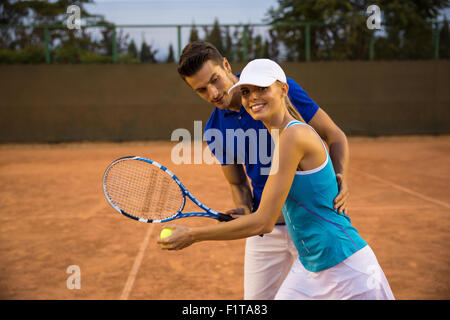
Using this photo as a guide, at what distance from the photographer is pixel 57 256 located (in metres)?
3.73

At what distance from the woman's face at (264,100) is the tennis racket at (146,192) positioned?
58cm

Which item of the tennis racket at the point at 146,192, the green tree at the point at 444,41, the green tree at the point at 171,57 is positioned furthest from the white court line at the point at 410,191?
the green tree at the point at 444,41

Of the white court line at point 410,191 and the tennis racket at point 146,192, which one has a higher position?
the tennis racket at point 146,192

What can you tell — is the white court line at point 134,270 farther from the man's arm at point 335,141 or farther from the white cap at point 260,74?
the white cap at point 260,74

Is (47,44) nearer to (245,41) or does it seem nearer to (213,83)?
(245,41)

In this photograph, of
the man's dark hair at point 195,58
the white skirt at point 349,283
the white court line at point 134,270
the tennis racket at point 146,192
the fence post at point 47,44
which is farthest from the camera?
the fence post at point 47,44

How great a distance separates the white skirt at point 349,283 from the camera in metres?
1.47

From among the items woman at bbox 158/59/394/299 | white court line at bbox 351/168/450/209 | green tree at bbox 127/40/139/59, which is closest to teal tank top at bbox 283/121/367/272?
woman at bbox 158/59/394/299

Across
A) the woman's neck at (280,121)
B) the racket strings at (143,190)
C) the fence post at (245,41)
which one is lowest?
the racket strings at (143,190)

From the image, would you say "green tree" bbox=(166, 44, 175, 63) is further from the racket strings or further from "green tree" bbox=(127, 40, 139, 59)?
the racket strings

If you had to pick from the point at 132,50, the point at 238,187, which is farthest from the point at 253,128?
the point at 132,50

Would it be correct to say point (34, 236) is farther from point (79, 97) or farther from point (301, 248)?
point (79, 97)

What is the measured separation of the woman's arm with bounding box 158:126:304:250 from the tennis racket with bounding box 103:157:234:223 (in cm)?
42

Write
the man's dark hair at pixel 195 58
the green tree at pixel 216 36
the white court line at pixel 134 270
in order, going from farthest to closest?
the green tree at pixel 216 36, the white court line at pixel 134 270, the man's dark hair at pixel 195 58
